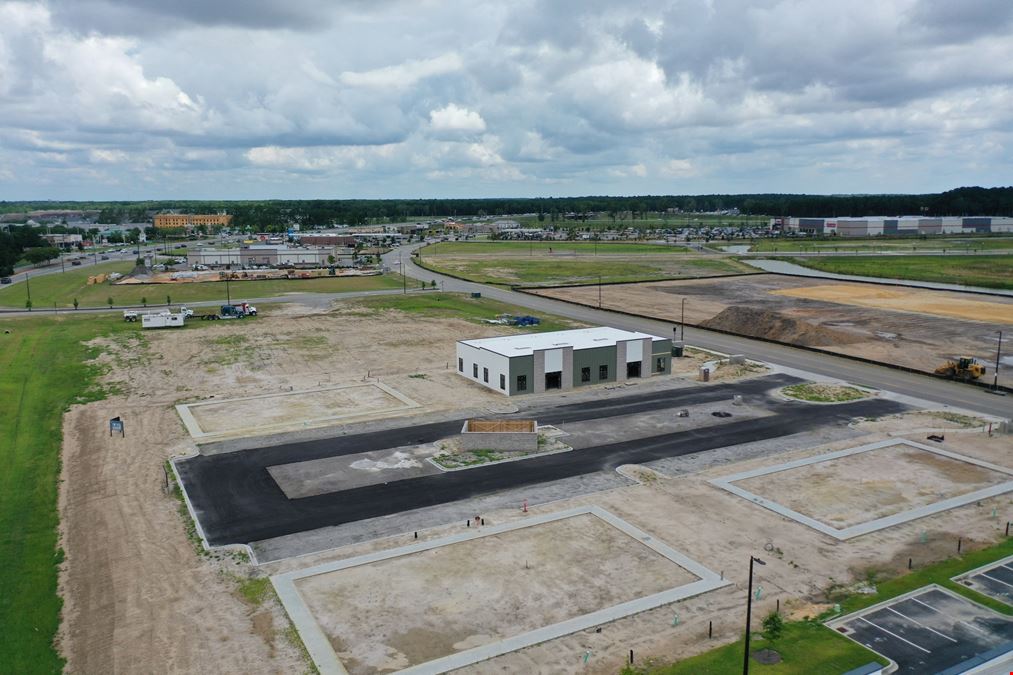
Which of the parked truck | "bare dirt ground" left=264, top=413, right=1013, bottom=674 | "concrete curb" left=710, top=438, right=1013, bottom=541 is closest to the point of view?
"bare dirt ground" left=264, top=413, right=1013, bottom=674

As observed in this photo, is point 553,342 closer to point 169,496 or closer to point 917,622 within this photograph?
point 169,496

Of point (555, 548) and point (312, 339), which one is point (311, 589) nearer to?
point (555, 548)

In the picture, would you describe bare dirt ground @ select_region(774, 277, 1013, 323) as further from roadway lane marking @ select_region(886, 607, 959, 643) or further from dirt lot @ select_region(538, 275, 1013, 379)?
roadway lane marking @ select_region(886, 607, 959, 643)

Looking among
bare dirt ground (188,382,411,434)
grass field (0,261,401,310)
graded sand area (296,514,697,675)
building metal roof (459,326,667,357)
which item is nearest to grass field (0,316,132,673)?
graded sand area (296,514,697,675)

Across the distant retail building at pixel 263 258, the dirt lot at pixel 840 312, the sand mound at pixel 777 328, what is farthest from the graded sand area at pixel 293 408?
the distant retail building at pixel 263 258

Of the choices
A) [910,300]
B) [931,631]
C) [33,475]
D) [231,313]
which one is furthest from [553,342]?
[910,300]
